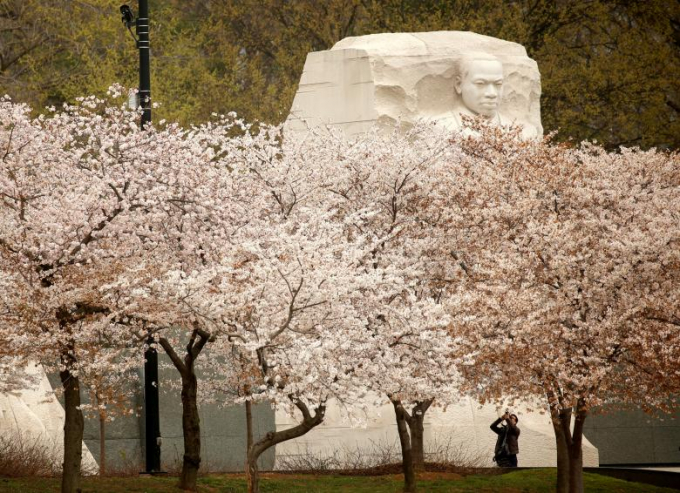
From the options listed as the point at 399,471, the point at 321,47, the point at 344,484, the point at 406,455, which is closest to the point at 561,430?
the point at 406,455

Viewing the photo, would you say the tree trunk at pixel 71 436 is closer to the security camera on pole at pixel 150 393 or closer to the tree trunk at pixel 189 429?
the tree trunk at pixel 189 429

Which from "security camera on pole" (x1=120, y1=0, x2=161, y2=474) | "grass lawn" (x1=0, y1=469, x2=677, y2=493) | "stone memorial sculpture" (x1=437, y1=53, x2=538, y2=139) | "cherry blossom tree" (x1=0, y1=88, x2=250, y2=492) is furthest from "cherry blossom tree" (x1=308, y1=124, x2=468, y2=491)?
"stone memorial sculpture" (x1=437, y1=53, x2=538, y2=139)

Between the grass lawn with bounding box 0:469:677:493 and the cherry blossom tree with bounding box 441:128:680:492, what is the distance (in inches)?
57.9

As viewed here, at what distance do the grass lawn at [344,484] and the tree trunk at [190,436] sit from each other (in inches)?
9.8

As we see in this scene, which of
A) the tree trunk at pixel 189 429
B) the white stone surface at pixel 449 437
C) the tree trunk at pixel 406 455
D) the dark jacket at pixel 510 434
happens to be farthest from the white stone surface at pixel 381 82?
the tree trunk at pixel 189 429

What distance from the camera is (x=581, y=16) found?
38.8 meters

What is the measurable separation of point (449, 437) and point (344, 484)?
426cm

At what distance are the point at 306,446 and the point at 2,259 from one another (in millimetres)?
10225

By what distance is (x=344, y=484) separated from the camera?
2023 centimetres

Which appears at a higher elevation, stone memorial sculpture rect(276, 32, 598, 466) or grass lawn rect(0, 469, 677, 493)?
stone memorial sculpture rect(276, 32, 598, 466)

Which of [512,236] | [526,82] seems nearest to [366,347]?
[512,236]

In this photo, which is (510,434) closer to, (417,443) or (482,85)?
(417,443)

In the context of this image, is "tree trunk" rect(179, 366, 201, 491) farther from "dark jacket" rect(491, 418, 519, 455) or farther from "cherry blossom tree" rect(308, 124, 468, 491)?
"dark jacket" rect(491, 418, 519, 455)

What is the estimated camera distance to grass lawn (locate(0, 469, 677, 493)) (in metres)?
17.8
